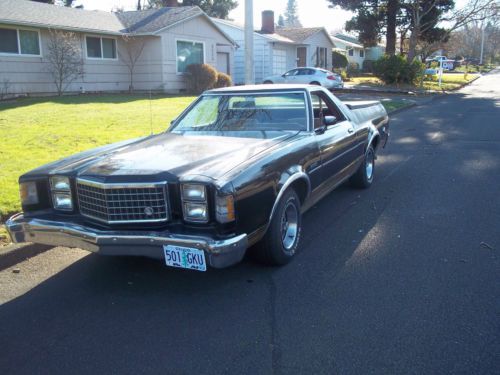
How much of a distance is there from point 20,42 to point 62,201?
56.6 ft

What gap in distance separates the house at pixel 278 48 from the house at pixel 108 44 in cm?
558

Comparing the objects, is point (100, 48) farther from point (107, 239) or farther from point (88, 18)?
point (107, 239)

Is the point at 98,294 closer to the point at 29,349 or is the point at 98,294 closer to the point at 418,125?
the point at 29,349

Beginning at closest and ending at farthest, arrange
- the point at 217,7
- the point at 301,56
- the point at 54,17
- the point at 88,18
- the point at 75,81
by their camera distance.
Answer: the point at 54,17 → the point at 75,81 → the point at 88,18 → the point at 301,56 → the point at 217,7

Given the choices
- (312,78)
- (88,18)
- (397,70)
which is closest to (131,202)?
(88,18)

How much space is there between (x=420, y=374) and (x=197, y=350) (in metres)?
1.32

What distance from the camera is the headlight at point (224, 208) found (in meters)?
3.38

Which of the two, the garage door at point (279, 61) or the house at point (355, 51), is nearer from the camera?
the garage door at point (279, 61)

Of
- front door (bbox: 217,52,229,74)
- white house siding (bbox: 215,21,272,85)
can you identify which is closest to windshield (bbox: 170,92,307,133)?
Result: front door (bbox: 217,52,229,74)

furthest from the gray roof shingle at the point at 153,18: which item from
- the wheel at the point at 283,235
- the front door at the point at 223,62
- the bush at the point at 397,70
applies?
the wheel at the point at 283,235

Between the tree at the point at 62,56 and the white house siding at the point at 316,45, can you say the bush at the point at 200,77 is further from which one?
the white house siding at the point at 316,45

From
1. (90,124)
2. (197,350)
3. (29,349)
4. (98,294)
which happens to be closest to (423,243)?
(197,350)

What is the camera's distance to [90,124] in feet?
36.8

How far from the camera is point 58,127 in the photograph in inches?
417
